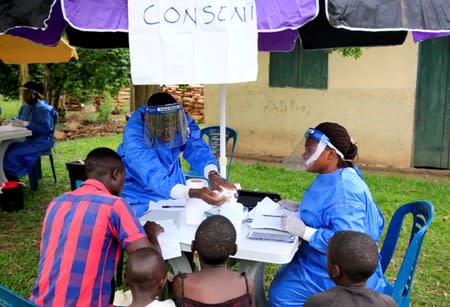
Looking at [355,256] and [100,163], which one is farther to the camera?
[100,163]

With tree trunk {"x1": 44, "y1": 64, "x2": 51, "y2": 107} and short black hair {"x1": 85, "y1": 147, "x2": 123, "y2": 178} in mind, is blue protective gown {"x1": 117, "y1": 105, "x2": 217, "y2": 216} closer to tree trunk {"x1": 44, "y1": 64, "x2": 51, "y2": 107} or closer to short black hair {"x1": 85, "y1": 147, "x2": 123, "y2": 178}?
short black hair {"x1": 85, "y1": 147, "x2": 123, "y2": 178}

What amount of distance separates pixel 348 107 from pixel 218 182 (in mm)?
5917

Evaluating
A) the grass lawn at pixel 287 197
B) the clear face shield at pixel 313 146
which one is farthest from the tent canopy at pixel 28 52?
the clear face shield at pixel 313 146

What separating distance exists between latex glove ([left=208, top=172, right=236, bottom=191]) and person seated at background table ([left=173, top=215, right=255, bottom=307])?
73cm

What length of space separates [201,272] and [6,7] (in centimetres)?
150

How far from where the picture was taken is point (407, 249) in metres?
2.60

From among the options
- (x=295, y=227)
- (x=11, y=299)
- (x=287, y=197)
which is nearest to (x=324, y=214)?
(x=295, y=227)

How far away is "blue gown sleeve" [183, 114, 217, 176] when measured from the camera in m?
3.78

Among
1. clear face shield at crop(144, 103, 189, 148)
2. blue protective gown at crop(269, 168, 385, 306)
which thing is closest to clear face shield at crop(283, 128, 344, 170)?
blue protective gown at crop(269, 168, 385, 306)

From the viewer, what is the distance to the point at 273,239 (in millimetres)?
2639

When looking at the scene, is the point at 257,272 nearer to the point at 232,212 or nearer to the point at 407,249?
the point at 232,212

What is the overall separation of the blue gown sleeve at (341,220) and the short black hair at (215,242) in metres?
0.60

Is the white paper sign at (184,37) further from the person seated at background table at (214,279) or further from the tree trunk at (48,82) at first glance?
the tree trunk at (48,82)

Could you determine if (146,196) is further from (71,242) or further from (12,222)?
(12,222)
